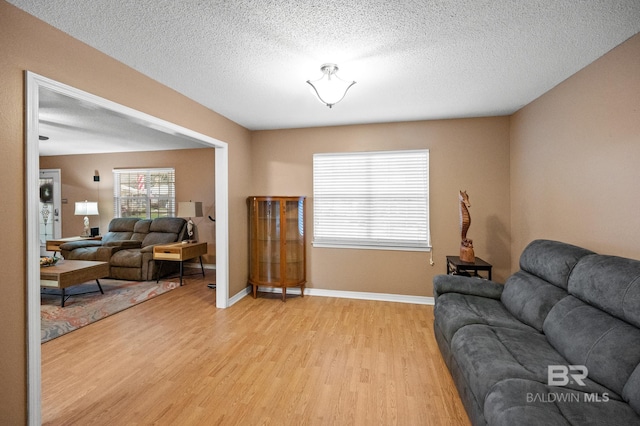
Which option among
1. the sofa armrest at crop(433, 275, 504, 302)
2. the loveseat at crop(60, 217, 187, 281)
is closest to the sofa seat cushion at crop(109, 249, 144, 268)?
the loveseat at crop(60, 217, 187, 281)

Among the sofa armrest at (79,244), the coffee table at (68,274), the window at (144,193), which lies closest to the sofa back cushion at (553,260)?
the coffee table at (68,274)

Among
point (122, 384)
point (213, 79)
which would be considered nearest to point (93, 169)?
point (213, 79)

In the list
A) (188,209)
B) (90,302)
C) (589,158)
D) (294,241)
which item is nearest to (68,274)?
(90,302)

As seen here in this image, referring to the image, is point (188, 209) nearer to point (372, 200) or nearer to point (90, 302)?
point (90, 302)

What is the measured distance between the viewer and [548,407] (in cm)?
124

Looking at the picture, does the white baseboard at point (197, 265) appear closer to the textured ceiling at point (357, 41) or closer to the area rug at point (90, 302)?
the area rug at point (90, 302)

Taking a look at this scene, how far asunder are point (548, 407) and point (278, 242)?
3343 millimetres

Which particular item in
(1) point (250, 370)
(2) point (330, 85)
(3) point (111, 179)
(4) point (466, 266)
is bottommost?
(1) point (250, 370)

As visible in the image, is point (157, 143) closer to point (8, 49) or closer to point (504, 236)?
point (8, 49)

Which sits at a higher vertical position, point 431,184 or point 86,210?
point 431,184

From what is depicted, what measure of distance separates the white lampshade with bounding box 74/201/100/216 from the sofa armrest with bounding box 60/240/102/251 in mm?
832

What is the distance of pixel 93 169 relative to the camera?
6.47 meters

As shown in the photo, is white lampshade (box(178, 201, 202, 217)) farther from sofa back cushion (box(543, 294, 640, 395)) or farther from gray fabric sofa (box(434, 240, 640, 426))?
Answer: sofa back cushion (box(543, 294, 640, 395))

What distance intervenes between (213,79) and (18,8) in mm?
1242
